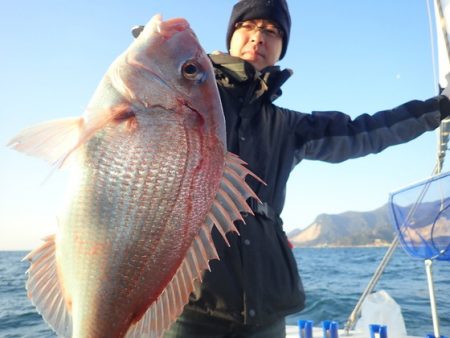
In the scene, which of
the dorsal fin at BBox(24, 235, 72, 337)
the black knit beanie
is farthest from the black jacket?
the dorsal fin at BBox(24, 235, 72, 337)

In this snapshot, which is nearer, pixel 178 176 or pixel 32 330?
pixel 178 176

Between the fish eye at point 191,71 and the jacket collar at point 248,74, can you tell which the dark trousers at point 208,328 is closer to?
the fish eye at point 191,71

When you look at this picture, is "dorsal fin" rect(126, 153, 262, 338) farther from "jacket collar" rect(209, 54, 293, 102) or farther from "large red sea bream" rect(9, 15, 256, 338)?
"jacket collar" rect(209, 54, 293, 102)

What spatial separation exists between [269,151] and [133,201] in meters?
A: 1.25

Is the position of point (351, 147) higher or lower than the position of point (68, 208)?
higher

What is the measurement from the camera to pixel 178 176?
1.50 metres

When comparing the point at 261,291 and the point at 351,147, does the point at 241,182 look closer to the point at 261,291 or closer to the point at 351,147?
the point at 261,291

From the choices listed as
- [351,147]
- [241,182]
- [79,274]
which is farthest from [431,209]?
[79,274]

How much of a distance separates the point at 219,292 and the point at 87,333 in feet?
2.79

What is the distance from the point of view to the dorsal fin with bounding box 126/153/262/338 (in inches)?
59.7

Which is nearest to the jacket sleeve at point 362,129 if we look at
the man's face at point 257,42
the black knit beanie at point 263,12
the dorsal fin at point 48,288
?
the man's face at point 257,42

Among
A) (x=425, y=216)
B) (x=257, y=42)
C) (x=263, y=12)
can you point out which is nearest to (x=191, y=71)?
(x=257, y=42)

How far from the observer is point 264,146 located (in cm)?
250

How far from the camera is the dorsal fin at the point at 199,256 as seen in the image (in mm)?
1518
